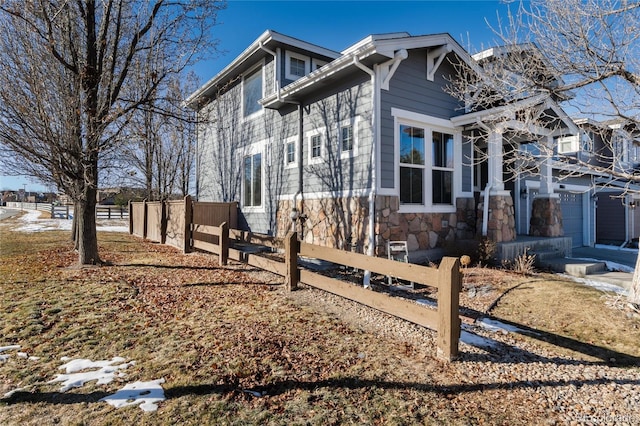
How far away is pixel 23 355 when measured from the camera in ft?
11.7

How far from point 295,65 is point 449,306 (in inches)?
364

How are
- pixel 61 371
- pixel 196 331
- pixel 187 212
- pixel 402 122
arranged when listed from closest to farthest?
pixel 61 371 → pixel 196 331 → pixel 402 122 → pixel 187 212

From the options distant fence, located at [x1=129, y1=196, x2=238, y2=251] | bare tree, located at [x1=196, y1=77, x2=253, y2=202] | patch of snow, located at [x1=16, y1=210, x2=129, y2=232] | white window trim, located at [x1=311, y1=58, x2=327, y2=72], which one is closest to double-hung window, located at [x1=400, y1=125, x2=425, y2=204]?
white window trim, located at [x1=311, y1=58, x2=327, y2=72]

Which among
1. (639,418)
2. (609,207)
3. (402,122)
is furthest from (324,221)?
(609,207)

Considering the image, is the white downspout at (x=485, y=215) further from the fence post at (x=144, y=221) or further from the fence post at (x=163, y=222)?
the fence post at (x=144, y=221)

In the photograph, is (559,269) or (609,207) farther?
(609,207)

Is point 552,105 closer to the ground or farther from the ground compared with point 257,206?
farther from the ground

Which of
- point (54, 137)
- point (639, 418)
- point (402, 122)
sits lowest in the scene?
point (639, 418)

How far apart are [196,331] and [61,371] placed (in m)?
1.33

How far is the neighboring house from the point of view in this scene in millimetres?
7387

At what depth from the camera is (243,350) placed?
3.66 m

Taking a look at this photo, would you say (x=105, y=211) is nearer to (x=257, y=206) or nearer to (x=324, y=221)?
(x=257, y=206)

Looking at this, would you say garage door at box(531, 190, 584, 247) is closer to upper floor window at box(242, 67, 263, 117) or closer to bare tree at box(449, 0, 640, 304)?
bare tree at box(449, 0, 640, 304)

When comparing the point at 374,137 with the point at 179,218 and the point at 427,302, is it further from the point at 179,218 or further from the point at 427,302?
the point at 179,218
